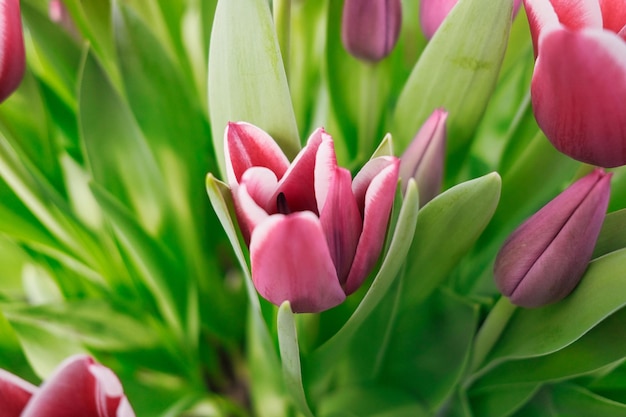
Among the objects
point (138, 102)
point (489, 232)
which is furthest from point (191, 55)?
point (489, 232)

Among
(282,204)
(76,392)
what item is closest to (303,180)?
(282,204)

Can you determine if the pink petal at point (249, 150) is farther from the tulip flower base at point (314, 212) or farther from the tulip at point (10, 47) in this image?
the tulip at point (10, 47)

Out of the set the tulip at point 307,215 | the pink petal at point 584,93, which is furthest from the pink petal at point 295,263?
the pink petal at point 584,93

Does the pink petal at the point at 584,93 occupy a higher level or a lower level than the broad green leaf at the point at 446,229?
higher

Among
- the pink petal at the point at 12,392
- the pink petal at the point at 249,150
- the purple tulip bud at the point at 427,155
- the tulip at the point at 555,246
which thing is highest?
the pink petal at the point at 249,150

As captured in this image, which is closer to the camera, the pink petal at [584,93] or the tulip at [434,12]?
the pink petal at [584,93]

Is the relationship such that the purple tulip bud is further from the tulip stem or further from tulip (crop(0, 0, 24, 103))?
tulip (crop(0, 0, 24, 103))

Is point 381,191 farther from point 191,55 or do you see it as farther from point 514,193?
point 191,55
